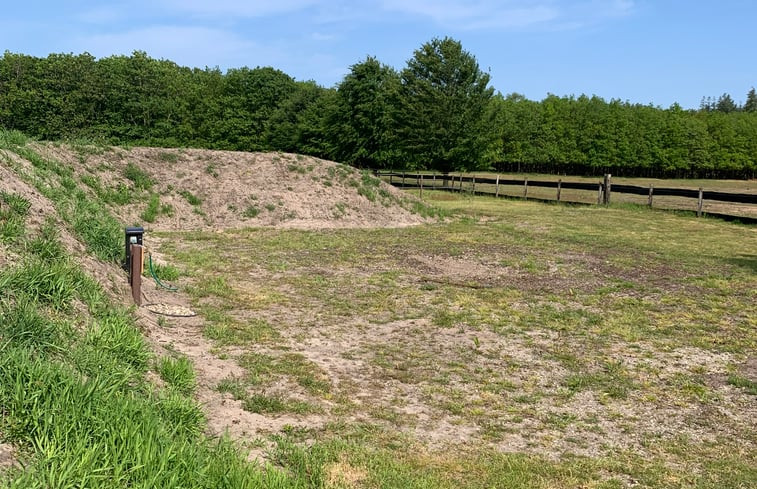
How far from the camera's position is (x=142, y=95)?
2741 inches

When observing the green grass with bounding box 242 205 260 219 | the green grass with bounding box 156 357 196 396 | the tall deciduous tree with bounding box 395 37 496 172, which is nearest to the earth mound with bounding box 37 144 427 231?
the green grass with bounding box 242 205 260 219

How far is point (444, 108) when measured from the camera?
151ft

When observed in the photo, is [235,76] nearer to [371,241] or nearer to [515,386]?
[371,241]

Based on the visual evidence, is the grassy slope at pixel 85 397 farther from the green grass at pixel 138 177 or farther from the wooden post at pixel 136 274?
the green grass at pixel 138 177

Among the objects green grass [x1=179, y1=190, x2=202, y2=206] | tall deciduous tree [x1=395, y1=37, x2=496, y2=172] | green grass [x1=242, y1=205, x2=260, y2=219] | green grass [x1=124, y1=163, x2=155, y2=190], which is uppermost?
tall deciduous tree [x1=395, y1=37, x2=496, y2=172]

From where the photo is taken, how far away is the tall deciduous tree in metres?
46.1

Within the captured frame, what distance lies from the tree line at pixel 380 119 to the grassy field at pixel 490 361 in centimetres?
2508

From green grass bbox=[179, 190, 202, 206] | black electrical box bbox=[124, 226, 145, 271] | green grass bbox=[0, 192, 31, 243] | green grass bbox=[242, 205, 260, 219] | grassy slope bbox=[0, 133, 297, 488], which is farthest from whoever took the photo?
green grass bbox=[179, 190, 202, 206]

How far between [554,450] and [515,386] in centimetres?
148

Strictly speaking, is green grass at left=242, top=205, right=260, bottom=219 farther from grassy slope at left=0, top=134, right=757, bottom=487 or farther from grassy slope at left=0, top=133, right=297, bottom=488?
grassy slope at left=0, top=133, right=297, bottom=488

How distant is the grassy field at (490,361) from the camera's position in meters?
4.73

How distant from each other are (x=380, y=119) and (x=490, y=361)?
48.3 m

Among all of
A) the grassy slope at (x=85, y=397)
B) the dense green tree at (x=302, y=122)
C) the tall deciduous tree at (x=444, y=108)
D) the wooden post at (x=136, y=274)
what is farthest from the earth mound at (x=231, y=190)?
the dense green tree at (x=302, y=122)

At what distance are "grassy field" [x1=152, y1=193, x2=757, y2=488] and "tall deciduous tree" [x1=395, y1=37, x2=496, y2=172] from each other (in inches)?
1254
